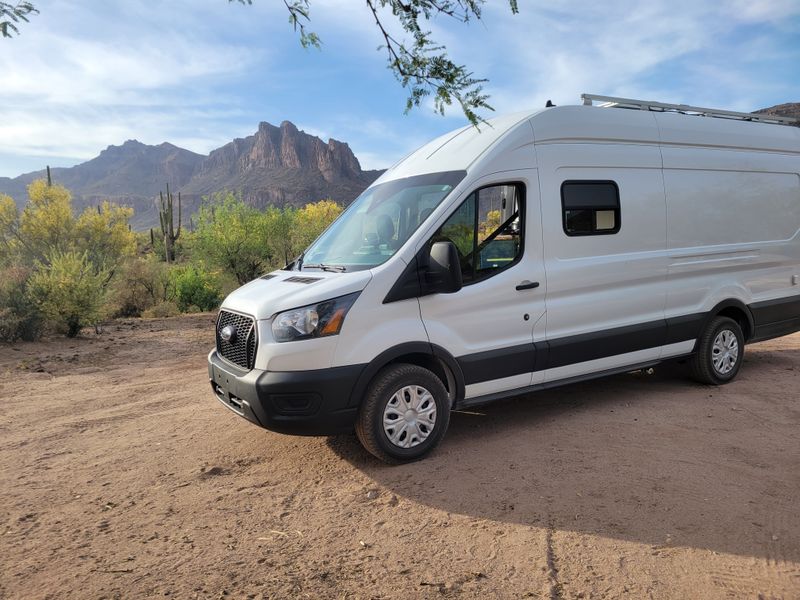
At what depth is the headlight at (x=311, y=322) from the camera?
432 centimetres

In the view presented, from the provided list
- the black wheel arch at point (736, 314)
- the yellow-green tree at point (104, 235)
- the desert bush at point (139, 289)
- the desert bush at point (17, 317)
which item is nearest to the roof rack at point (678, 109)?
the black wheel arch at point (736, 314)

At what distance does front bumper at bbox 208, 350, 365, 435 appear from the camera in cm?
428

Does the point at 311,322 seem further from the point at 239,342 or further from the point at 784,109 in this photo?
the point at 784,109

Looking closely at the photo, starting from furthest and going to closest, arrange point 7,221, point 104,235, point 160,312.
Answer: point 104,235
point 7,221
point 160,312

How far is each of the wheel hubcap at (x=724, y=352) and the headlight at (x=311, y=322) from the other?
4.56 m

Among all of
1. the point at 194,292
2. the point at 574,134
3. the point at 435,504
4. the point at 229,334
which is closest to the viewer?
the point at 435,504

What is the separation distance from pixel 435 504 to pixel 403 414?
78cm

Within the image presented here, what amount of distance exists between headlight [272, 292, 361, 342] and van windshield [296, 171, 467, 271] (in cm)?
51

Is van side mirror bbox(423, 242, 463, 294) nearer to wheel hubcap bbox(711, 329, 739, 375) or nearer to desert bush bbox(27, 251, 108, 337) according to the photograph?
wheel hubcap bbox(711, 329, 739, 375)

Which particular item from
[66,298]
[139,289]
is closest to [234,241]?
[139,289]

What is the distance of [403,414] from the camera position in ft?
15.1

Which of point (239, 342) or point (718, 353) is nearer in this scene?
point (239, 342)

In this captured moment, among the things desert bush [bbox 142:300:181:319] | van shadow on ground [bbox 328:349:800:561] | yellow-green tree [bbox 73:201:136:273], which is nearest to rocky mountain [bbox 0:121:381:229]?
yellow-green tree [bbox 73:201:136:273]

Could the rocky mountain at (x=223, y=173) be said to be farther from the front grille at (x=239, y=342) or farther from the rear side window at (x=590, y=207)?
the front grille at (x=239, y=342)
